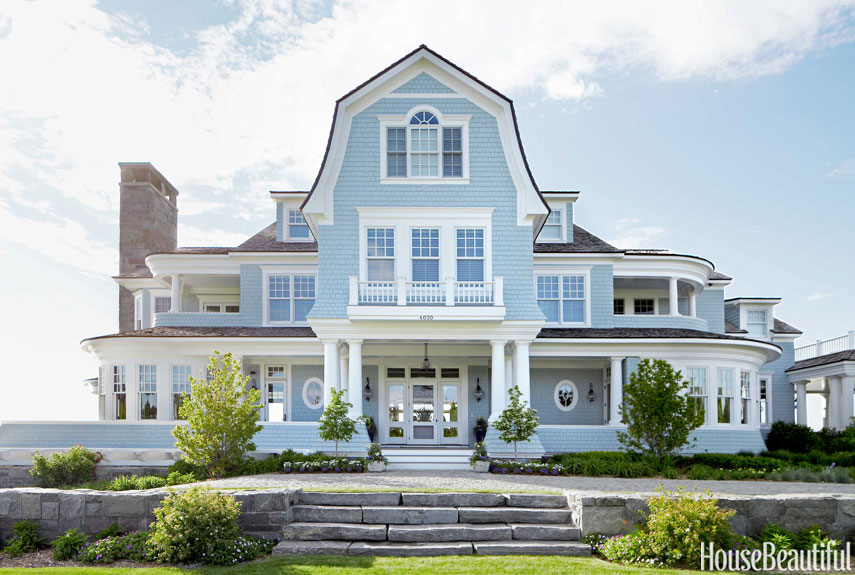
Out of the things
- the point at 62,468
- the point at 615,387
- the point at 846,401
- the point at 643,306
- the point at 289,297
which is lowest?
the point at 62,468

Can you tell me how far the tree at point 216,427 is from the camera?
16484mm

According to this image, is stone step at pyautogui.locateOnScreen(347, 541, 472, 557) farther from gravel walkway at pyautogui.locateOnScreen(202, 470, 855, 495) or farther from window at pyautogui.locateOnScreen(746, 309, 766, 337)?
window at pyautogui.locateOnScreen(746, 309, 766, 337)

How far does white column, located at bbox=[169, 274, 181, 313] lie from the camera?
25.9m

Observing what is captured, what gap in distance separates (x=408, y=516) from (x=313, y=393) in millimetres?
12970

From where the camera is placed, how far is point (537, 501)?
12.9 meters

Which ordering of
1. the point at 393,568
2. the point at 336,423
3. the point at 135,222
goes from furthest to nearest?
the point at 135,222 < the point at 336,423 < the point at 393,568

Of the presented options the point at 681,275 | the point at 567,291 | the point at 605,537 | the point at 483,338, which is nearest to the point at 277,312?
the point at 483,338

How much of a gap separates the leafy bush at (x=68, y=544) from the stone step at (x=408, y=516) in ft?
14.9

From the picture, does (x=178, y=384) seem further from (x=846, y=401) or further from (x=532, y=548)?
(x=846, y=401)

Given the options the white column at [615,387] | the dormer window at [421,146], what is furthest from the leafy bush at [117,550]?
the white column at [615,387]

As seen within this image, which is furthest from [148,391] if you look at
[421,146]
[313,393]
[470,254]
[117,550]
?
[117,550]

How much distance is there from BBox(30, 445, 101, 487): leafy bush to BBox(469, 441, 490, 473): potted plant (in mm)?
10037

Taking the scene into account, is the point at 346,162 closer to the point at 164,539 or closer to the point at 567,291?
the point at 567,291

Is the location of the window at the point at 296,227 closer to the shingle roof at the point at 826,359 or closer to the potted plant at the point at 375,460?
the potted plant at the point at 375,460
